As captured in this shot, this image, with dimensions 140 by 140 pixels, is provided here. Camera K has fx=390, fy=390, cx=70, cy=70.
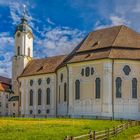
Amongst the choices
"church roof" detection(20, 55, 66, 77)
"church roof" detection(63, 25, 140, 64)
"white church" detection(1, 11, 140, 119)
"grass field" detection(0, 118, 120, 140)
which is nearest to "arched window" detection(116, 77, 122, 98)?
"white church" detection(1, 11, 140, 119)

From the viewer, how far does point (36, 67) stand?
9025 centimetres

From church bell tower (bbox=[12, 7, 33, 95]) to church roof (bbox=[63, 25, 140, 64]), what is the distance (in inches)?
914

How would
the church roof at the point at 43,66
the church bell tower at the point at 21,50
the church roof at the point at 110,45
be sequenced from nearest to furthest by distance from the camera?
the church roof at the point at 110,45 → the church roof at the point at 43,66 → the church bell tower at the point at 21,50

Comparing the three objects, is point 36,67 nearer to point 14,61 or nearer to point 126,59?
point 14,61

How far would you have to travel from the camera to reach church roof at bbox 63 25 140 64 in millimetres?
67562

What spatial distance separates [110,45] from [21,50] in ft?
111

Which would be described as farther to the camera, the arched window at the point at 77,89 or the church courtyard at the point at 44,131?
the arched window at the point at 77,89

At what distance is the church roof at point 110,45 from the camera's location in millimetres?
67562

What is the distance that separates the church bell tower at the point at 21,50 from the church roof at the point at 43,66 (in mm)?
2200

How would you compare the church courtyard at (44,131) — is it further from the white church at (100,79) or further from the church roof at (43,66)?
the church roof at (43,66)

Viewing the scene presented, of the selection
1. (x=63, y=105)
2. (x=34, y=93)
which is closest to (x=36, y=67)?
(x=34, y=93)

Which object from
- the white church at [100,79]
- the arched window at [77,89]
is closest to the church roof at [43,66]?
the white church at [100,79]

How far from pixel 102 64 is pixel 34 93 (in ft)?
81.0

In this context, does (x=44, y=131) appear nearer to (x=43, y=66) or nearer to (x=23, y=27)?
(x=43, y=66)
